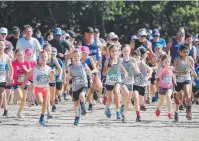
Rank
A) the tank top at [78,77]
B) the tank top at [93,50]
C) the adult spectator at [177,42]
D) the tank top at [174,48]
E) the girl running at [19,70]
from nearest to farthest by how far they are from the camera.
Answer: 1. the tank top at [78,77]
2. the girl running at [19,70]
3. the tank top at [93,50]
4. the adult spectator at [177,42]
5. the tank top at [174,48]

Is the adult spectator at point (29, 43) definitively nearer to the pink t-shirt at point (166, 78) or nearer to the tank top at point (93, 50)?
the tank top at point (93, 50)

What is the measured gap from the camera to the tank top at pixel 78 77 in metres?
14.4

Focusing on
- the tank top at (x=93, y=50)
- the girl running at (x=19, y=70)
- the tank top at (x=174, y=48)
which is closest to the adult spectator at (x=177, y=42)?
the tank top at (x=174, y=48)

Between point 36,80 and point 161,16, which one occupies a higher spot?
point 161,16

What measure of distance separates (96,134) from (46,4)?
29.6 meters

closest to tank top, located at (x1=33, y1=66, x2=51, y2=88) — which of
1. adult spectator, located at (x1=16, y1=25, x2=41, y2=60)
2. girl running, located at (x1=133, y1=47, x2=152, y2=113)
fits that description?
girl running, located at (x1=133, y1=47, x2=152, y2=113)

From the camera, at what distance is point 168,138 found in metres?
12.3

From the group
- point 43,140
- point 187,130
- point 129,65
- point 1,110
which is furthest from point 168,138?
point 1,110

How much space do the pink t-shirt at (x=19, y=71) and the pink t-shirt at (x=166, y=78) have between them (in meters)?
3.32

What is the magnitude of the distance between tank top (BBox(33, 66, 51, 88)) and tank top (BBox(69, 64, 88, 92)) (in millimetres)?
526

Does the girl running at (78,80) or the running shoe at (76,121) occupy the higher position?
the girl running at (78,80)

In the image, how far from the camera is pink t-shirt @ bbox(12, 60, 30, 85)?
1638 cm

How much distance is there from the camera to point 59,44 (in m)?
18.9

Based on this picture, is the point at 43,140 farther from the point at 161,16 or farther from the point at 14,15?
the point at 161,16
